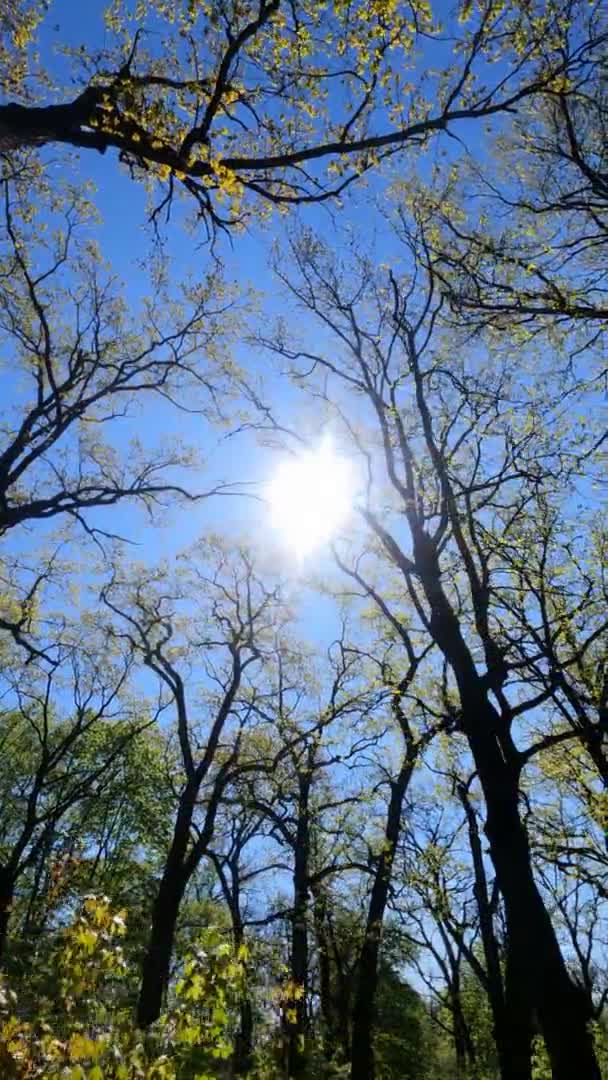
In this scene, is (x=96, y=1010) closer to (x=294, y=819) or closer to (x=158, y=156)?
(x=158, y=156)

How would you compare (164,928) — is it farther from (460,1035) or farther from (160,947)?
(460,1035)

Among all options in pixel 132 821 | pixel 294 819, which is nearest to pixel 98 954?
pixel 294 819

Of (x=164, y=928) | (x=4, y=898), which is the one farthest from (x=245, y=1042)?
(x=164, y=928)

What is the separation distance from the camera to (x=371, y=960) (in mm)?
12641

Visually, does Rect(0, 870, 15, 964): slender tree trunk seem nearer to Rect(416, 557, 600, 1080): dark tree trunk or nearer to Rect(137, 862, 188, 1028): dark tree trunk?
Rect(137, 862, 188, 1028): dark tree trunk

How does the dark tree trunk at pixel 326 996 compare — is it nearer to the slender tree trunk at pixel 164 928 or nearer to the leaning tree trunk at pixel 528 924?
the slender tree trunk at pixel 164 928

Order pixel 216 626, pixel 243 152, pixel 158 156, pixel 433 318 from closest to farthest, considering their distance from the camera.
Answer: pixel 158 156 < pixel 243 152 < pixel 433 318 < pixel 216 626

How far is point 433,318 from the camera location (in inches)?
440

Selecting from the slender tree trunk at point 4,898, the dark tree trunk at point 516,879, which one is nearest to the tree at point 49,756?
the slender tree trunk at point 4,898

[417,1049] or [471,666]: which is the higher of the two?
[471,666]

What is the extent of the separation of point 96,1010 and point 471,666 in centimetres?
554

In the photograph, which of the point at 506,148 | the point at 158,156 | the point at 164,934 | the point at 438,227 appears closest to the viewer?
the point at 158,156

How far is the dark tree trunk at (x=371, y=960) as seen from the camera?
11922 mm

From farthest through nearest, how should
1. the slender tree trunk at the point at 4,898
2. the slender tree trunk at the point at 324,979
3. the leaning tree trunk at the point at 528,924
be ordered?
the slender tree trunk at the point at 324,979
the slender tree trunk at the point at 4,898
the leaning tree trunk at the point at 528,924
